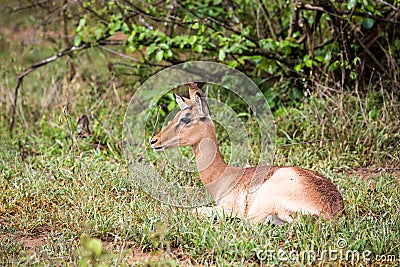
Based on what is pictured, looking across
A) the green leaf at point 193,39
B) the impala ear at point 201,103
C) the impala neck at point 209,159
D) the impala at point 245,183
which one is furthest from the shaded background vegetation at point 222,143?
the impala ear at point 201,103

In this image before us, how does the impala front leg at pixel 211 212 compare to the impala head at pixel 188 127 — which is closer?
the impala front leg at pixel 211 212

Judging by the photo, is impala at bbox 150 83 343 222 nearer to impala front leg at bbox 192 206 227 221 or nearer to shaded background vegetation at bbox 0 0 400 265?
impala front leg at bbox 192 206 227 221

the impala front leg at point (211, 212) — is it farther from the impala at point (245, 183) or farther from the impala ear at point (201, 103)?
the impala ear at point (201, 103)

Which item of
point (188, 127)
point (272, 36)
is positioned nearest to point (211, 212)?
point (188, 127)

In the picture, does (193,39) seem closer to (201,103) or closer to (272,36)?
(272,36)

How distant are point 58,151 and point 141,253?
9.12ft

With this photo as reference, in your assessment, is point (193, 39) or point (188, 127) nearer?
point (188, 127)

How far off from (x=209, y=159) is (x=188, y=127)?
276 mm

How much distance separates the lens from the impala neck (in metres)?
4.43

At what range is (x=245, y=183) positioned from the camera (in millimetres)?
4312

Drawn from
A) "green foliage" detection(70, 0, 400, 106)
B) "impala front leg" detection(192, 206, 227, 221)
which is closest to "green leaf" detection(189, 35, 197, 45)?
"green foliage" detection(70, 0, 400, 106)

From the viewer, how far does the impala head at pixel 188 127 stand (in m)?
4.36

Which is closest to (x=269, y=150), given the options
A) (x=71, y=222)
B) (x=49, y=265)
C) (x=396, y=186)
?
(x=396, y=186)

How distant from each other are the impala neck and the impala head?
38 millimetres
